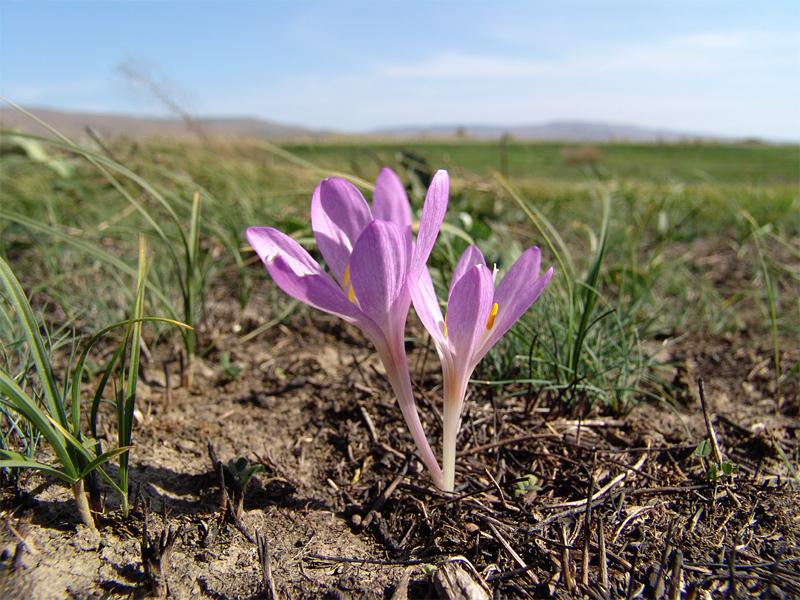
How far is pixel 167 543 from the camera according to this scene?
33.2 inches

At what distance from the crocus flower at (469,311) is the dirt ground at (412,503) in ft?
0.61

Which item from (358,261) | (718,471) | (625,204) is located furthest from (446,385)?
(625,204)

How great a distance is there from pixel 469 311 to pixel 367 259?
180 mm

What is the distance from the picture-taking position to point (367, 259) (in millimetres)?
721

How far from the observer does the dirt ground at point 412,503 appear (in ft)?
2.65

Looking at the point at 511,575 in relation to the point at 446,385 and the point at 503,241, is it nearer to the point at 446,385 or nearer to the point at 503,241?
the point at 446,385

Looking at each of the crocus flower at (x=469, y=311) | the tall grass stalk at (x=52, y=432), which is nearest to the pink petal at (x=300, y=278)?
the crocus flower at (x=469, y=311)

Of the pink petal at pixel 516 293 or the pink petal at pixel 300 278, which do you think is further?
the pink petal at pixel 516 293

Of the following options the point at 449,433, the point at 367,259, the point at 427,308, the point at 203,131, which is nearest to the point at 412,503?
the point at 449,433

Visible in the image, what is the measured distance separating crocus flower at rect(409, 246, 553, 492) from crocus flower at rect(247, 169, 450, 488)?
45 mm

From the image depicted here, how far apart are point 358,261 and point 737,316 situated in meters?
1.77

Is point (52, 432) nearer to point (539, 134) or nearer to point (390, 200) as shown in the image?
point (390, 200)

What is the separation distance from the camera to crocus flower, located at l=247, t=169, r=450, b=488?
0.71 m

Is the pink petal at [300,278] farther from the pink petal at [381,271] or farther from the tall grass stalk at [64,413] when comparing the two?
the tall grass stalk at [64,413]
